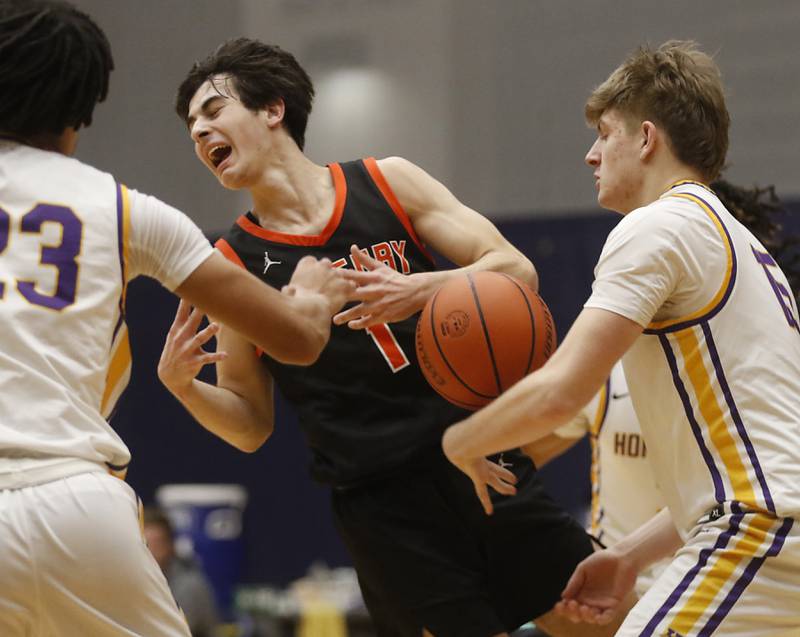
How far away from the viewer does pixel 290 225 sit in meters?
4.12

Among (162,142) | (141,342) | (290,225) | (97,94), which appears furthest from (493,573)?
(162,142)

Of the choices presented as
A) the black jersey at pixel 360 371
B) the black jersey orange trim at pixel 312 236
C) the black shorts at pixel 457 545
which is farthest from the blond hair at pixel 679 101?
the black shorts at pixel 457 545

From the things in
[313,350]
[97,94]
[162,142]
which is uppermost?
[97,94]

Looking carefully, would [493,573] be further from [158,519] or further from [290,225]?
[158,519]

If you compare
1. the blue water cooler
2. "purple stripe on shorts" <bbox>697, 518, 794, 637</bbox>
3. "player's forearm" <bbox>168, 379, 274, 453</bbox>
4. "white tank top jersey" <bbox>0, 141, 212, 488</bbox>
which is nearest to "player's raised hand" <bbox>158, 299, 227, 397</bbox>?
"player's forearm" <bbox>168, 379, 274, 453</bbox>

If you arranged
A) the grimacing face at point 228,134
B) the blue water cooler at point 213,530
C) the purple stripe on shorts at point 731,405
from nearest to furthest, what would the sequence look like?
the purple stripe on shorts at point 731,405 → the grimacing face at point 228,134 → the blue water cooler at point 213,530

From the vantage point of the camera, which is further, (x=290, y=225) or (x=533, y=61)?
(x=533, y=61)

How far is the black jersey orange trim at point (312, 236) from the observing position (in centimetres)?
402

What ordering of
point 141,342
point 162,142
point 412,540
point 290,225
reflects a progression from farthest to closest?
point 162,142, point 141,342, point 290,225, point 412,540

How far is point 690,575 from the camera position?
2.90 m

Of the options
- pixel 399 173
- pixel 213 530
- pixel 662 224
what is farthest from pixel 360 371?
pixel 213 530

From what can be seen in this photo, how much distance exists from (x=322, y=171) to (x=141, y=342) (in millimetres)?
6915

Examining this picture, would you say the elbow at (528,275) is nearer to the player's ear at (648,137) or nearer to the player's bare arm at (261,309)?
the player's ear at (648,137)

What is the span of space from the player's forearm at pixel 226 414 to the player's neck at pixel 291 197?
2.03 ft
